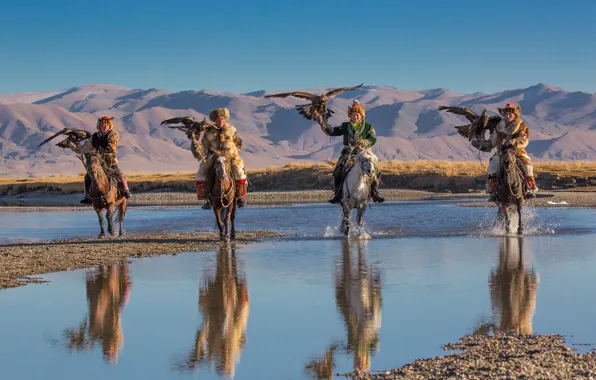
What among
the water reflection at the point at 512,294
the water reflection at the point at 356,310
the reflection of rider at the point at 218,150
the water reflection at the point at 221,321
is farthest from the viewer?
the reflection of rider at the point at 218,150

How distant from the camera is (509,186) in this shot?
1795 cm

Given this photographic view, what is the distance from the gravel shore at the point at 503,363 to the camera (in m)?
6.49

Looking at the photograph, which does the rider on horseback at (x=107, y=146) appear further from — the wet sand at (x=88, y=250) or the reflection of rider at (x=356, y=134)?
the reflection of rider at (x=356, y=134)

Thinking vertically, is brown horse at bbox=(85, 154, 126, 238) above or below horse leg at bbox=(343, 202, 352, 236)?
above

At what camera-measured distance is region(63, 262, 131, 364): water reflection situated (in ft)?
25.6

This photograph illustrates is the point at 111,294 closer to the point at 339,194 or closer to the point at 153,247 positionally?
the point at 153,247

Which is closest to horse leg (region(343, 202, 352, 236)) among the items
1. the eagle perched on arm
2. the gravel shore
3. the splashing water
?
the splashing water

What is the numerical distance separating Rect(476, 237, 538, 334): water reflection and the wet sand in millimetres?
5295

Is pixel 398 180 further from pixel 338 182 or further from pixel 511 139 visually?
pixel 338 182

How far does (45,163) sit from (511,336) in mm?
150936

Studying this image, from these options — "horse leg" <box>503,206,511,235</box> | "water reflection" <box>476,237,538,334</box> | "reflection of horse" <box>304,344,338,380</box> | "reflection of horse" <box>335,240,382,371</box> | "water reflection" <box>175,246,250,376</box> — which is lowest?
"reflection of horse" <box>304,344,338,380</box>

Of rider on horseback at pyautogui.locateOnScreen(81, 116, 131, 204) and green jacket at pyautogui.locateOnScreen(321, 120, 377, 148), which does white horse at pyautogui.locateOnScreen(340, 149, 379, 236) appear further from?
rider on horseback at pyautogui.locateOnScreen(81, 116, 131, 204)

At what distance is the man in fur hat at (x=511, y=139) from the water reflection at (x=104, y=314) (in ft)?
26.9

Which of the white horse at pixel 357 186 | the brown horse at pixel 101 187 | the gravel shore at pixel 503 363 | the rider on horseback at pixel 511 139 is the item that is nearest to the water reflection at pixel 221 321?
the gravel shore at pixel 503 363
